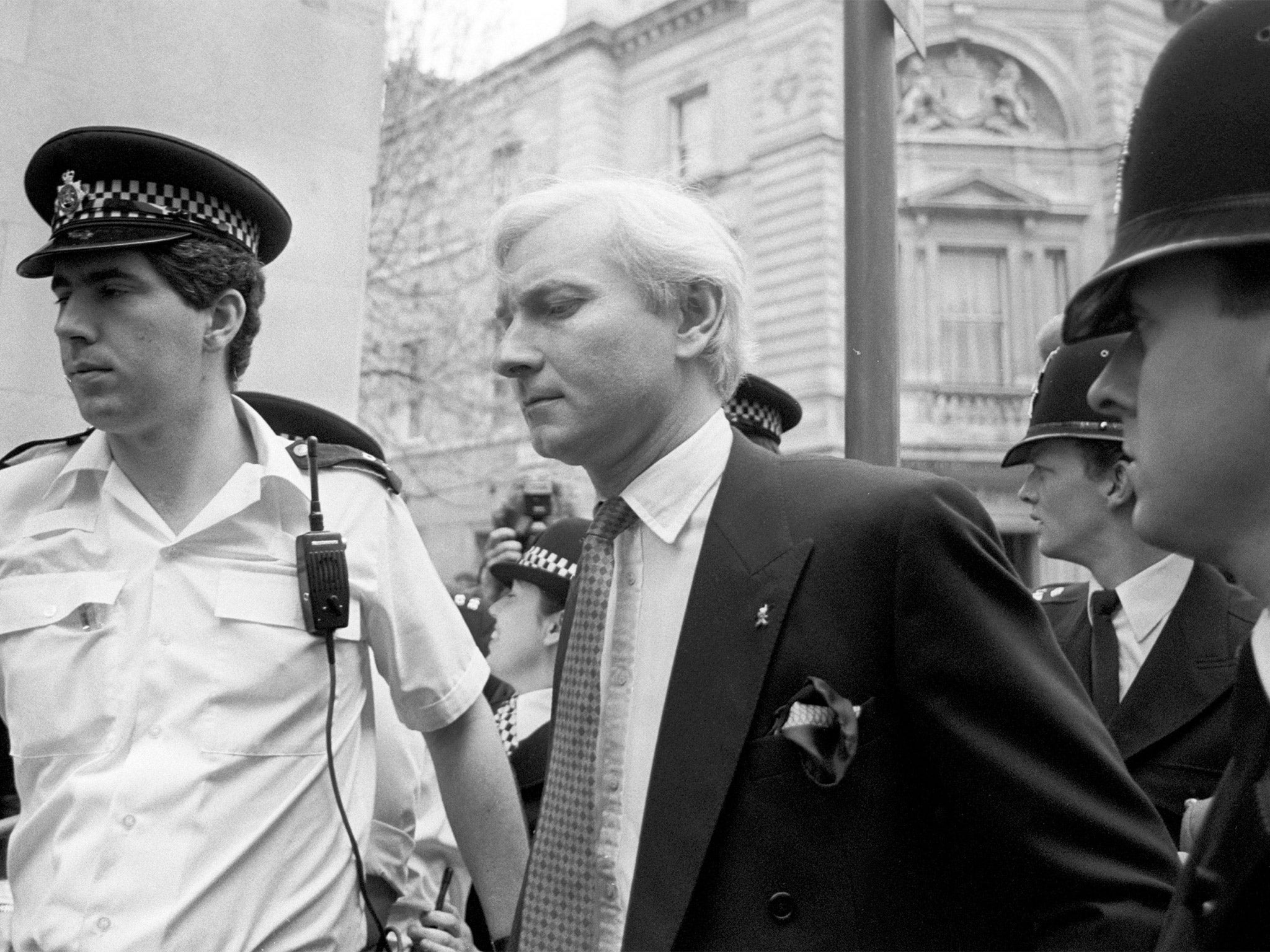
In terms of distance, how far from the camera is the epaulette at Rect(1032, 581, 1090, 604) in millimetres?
3357

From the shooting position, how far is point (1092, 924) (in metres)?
1.47

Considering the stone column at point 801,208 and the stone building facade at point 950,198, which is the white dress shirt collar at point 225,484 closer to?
the stone building facade at point 950,198

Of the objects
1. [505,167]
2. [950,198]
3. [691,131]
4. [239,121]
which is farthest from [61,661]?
[691,131]

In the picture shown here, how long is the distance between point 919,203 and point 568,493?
733 cm

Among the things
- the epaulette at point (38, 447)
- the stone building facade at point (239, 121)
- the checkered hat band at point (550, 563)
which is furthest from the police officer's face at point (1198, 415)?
the stone building facade at point (239, 121)

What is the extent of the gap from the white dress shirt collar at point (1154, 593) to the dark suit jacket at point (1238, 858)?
5.83 ft

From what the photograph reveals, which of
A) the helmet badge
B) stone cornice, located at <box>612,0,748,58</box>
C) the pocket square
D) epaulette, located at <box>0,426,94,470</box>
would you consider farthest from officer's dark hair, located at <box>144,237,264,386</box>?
stone cornice, located at <box>612,0,748,58</box>

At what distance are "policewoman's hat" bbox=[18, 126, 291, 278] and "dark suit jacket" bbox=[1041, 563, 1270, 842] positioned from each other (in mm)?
2079

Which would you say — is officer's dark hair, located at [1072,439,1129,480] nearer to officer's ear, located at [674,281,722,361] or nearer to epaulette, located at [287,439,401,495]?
officer's ear, located at [674,281,722,361]

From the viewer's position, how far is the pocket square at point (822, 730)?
5.28 ft

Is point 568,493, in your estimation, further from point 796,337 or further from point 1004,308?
point 1004,308

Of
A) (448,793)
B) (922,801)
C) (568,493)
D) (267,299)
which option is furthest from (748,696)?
(568,493)

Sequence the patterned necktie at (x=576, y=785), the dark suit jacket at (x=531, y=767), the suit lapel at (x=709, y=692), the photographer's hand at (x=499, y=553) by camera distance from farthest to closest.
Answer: the photographer's hand at (x=499, y=553) → the dark suit jacket at (x=531, y=767) → the patterned necktie at (x=576, y=785) → the suit lapel at (x=709, y=692)

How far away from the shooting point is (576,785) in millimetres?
1973
